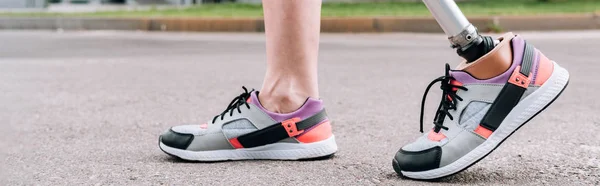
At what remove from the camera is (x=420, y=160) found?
5.46ft

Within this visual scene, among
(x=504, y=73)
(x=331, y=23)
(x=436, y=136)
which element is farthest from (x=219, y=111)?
(x=331, y=23)

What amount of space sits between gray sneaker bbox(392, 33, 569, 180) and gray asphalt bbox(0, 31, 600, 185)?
6 centimetres

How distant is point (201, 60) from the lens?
566 cm

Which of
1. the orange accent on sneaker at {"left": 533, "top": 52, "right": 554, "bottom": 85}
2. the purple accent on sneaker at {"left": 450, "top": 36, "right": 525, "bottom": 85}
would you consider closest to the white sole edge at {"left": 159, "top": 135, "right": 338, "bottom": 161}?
the purple accent on sneaker at {"left": 450, "top": 36, "right": 525, "bottom": 85}

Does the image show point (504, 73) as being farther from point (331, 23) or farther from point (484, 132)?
point (331, 23)

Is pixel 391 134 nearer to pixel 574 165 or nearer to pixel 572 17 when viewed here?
pixel 574 165

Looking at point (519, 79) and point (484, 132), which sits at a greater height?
point (519, 79)

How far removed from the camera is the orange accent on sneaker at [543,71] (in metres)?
1.67

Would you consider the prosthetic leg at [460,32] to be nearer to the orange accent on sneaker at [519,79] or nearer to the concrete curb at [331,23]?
the orange accent on sneaker at [519,79]

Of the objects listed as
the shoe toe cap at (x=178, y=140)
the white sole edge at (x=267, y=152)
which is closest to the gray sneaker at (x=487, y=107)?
the white sole edge at (x=267, y=152)

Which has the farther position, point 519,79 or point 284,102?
point 284,102

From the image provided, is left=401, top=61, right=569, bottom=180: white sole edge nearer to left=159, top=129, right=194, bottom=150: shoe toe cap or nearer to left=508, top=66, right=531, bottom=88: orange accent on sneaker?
left=508, top=66, right=531, bottom=88: orange accent on sneaker

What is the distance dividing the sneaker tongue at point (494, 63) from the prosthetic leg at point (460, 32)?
25 mm

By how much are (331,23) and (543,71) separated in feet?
24.8
